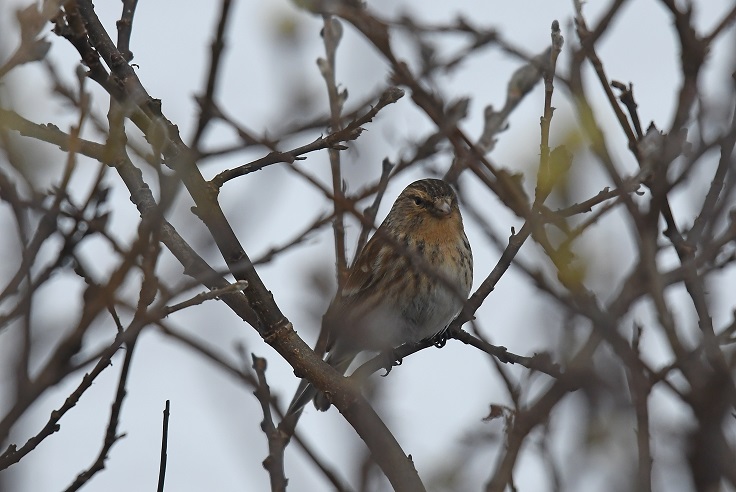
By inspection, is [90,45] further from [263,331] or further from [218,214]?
[263,331]

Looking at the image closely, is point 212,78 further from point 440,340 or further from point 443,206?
point 443,206

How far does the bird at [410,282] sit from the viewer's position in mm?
7555

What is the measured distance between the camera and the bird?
755 centimetres

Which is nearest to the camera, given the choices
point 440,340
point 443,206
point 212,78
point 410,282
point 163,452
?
point 212,78

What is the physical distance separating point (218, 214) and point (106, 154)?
1375mm

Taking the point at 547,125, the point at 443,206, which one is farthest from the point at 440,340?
the point at 547,125

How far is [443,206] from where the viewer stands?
7.93 m

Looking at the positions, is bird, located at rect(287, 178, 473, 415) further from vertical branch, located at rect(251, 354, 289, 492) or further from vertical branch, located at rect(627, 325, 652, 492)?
vertical branch, located at rect(627, 325, 652, 492)

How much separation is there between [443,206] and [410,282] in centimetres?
65

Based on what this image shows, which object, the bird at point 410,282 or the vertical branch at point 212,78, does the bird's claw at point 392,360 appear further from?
the vertical branch at point 212,78

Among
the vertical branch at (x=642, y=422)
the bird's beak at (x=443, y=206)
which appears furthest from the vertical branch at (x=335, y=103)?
the vertical branch at (x=642, y=422)

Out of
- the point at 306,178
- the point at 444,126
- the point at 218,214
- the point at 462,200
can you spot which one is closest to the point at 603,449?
the point at 462,200

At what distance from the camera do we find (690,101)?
3197 millimetres

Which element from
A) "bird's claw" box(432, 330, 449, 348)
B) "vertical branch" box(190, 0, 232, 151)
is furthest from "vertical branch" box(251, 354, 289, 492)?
"bird's claw" box(432, 330, 449, 348)
